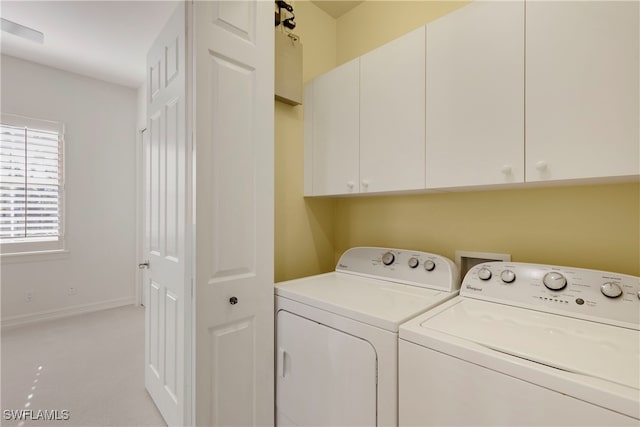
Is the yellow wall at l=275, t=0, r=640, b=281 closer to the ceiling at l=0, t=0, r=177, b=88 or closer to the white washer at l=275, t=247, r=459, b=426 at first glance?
the white washer at l=275, t=247, r=459, b=426

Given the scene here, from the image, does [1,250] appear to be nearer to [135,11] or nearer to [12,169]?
[12,169]

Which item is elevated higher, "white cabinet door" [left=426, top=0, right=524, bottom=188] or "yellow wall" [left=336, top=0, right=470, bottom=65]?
"yellow wall" [left=336, top=0, right=470, bottom=65]

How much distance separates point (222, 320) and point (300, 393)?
516 millimetres

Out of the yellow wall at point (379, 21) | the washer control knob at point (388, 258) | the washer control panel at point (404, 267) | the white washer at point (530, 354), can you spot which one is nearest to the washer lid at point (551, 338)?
the white washer at point (530, 354)

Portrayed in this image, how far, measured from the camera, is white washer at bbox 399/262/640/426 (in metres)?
0.71

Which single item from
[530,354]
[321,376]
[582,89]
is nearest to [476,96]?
[582,89]

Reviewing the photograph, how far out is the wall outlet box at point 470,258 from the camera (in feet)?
5.04

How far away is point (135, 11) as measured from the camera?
2441 mm

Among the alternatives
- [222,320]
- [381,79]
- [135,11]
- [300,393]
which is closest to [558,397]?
[300,393]

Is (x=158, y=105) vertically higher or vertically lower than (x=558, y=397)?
higher

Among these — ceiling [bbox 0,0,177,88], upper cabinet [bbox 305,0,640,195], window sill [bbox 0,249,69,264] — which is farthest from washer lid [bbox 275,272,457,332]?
window sill [bbox 0,249,69,264]

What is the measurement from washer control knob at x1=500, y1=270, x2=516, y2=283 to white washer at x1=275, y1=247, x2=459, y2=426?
0.72ft

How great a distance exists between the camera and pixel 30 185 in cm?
323

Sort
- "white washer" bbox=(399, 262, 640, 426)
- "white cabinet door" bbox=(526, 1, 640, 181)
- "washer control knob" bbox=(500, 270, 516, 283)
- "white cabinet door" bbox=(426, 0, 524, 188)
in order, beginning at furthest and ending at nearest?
"washer control knob" bbox=(500, 270, 516, 283)
"white cabinet door" bbox=(426, 0, 524, 188)
"white cabinet door" bbox=(526, 1, 640, 181)
"white washer" bbox=(399, 262, 640, 426)
